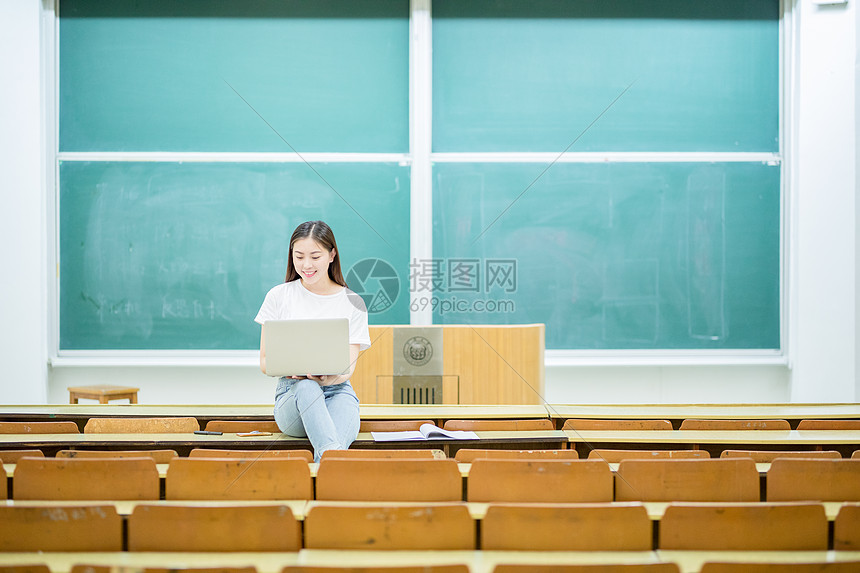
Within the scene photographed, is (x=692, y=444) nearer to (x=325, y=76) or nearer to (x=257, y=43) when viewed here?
(x=325, y=76)

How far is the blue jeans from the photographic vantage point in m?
2.37

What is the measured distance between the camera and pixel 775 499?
→ 1916mm

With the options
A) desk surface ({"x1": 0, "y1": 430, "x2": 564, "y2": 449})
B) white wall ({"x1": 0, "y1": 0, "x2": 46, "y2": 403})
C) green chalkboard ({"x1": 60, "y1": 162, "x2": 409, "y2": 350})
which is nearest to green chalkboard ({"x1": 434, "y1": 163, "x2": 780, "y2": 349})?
green chalkboard ({"x1": 60, "y1": 162, "x2": 409, "y2": 350})

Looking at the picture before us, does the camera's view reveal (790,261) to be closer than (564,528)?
No

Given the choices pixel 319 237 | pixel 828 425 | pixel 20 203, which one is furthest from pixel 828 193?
pixel 20 203

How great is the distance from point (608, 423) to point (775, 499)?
2.80ft

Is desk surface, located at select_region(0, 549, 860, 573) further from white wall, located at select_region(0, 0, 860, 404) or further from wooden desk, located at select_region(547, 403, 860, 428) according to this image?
white wall, located at select_region(0, 0, 860, 404)

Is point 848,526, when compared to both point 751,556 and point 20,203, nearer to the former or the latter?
point 751,556

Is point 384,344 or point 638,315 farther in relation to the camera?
point 638,315

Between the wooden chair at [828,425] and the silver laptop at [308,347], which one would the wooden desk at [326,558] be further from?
the wooden chair at [828,425]

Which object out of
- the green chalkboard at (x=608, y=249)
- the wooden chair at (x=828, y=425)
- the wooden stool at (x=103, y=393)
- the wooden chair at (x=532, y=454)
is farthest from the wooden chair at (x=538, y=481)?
the wooden stool at (x=103, y=393)

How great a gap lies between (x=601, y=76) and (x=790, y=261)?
7.24ft

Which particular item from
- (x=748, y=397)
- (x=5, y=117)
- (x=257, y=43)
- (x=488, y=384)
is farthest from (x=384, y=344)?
(x=5, y=117)

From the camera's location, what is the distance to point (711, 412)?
294cm
